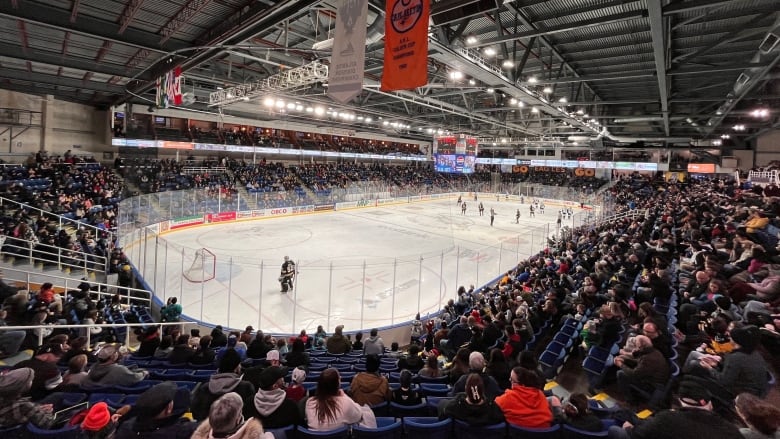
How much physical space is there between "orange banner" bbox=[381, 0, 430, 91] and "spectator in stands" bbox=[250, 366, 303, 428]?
13.4 ft

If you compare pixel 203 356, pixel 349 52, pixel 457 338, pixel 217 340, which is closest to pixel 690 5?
pixel 349 52

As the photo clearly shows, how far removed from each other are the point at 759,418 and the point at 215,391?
4240mm

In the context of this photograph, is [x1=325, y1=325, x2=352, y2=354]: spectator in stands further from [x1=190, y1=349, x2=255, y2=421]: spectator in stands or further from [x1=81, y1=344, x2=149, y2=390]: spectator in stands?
[x1=190, y1=349, x2=255, y2=421]: spectator in stands

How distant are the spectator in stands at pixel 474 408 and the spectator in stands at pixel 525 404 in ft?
0.48

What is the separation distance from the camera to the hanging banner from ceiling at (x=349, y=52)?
5902 mm

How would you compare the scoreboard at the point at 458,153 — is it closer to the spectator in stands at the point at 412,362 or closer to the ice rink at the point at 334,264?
the ice rink at the point at 334,264

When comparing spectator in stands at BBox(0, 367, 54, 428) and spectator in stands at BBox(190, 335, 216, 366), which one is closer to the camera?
spectator in stands at BBox(0, 367, 54, 428)

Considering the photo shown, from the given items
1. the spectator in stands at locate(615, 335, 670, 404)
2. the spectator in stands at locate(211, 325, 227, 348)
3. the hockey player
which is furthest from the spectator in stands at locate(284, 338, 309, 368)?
the hockey player

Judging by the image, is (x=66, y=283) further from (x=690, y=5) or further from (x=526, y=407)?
(x=690, y=5)

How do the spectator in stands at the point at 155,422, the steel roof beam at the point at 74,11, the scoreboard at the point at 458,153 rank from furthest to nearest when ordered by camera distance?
Answer: the scoreboard at the point at 458,153, the steel roof beam at the point at 74,11, the spectator in stands at the point at 155,422

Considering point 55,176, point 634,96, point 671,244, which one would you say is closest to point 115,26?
point 55,176

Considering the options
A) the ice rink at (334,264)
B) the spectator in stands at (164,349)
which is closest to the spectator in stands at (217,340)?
A: the spectator in stands at (164,349)

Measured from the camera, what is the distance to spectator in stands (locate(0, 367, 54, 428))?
3119 millimetres

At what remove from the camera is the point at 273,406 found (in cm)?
307
